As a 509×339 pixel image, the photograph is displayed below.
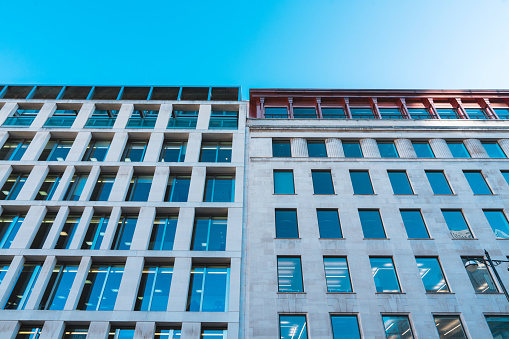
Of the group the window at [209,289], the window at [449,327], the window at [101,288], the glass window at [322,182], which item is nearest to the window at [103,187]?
the window at [101,288]

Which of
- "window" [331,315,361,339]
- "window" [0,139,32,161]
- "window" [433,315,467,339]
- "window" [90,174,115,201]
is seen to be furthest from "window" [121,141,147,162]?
"window" [433,315,467,339]

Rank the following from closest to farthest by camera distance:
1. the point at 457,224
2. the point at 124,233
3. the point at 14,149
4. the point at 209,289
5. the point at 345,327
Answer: the point at 345,327 → the point at 209,289 → the point at 124,233 → the point at 457,224 → the point at 14,149

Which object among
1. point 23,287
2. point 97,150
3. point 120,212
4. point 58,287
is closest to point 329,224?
point 120,212

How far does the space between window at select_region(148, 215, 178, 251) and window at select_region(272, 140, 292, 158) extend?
366 inches

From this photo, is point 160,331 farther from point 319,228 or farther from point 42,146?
point 42,146

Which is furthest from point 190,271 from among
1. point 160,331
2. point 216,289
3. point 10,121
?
point 10,121

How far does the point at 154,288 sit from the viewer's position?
65.1 ft

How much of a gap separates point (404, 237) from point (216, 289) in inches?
470

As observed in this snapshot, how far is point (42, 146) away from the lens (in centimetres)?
2711

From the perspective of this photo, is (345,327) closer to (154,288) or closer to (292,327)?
(292,327)

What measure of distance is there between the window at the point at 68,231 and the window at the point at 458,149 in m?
28.0

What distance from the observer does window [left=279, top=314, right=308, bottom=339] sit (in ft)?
59.0

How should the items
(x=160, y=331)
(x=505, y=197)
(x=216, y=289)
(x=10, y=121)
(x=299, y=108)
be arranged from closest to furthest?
(x=160, y=331), (x=216, y=289), (x=505, y=197), (x=10, y=121), (x=299, y=108)

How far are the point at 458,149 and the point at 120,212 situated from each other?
84.7 ft
